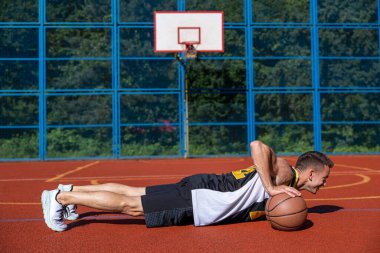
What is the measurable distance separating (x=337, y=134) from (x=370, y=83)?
2117 millimetres

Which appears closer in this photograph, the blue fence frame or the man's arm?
the man's arm

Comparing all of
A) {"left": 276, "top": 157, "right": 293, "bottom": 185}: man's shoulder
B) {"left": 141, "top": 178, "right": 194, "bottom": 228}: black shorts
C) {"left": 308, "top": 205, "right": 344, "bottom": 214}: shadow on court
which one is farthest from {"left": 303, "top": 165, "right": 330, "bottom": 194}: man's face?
{"left": 141, "top": 178, "right": 194, "bottom": 228}: black shorts

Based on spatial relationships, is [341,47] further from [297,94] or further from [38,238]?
[38,238]

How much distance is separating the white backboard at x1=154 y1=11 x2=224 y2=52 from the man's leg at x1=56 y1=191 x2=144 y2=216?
35.6ft

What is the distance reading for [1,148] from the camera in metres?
15.2

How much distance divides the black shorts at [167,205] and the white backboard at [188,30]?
1085 centimetres

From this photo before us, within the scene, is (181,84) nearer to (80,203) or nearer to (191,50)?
(191,50)

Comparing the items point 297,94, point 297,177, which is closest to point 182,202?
point 297,177

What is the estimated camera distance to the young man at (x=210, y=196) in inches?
169

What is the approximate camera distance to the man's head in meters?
4.38

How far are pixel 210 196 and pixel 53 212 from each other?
1.40 m

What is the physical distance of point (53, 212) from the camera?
4289 millimetres

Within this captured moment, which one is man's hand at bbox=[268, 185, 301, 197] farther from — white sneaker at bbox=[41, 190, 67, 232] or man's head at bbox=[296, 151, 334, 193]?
white sneaker at bbox=[41, 190, 67, 232]

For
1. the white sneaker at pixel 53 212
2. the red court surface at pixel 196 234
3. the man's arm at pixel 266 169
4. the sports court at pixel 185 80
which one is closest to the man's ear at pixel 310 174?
the man's arm at pixel 266 169
